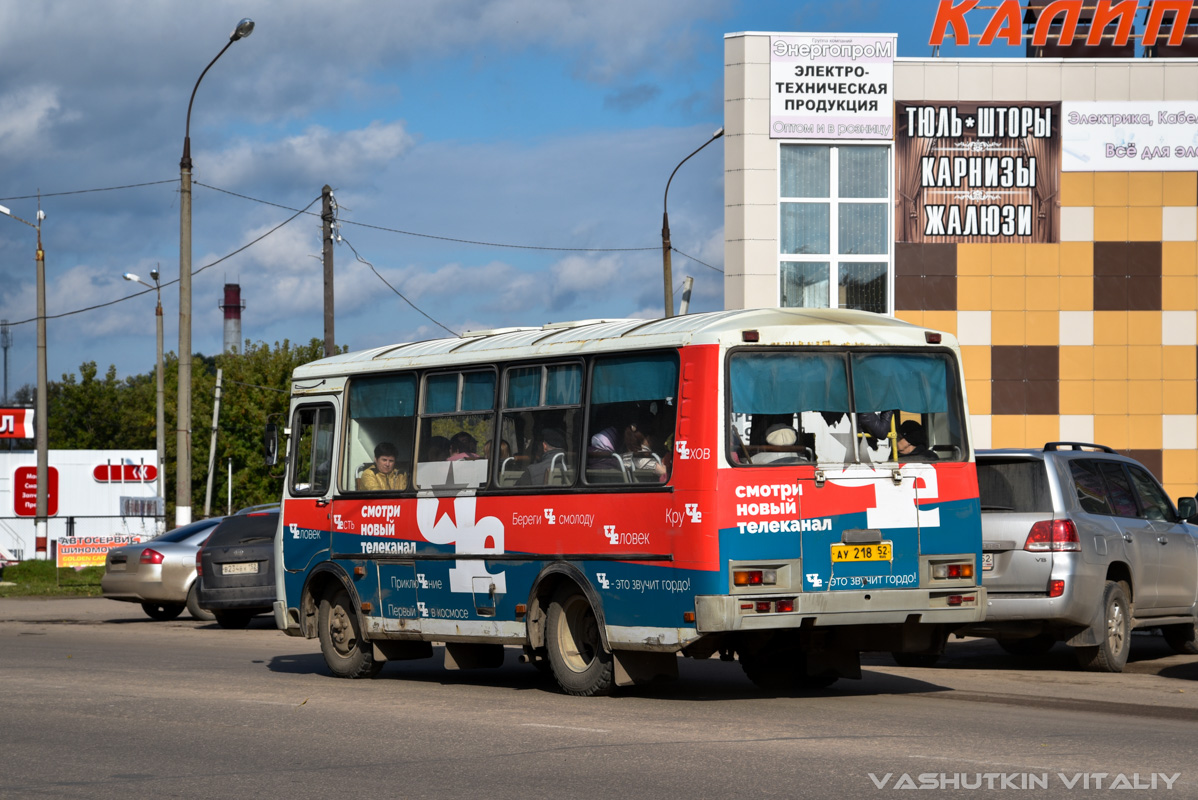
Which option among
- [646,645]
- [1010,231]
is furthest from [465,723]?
[1010,231]

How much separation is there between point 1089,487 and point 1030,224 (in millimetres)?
18154

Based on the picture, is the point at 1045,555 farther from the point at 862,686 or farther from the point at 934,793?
the point at 934,793

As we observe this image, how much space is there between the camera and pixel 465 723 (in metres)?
9.92

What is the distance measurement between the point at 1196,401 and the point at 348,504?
2200 centimetres

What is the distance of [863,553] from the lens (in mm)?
10602

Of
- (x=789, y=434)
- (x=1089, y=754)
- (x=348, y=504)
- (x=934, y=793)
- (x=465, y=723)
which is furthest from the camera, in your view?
(x=348, y=504)

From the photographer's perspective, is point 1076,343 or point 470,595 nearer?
point 470,595

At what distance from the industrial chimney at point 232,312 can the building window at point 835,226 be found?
281 ft

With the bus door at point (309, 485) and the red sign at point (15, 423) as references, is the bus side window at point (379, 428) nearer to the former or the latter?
the bus door at point (309, 485)

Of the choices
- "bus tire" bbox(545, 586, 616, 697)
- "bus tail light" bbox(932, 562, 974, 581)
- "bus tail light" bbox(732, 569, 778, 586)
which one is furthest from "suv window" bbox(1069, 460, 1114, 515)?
"bus tire" bbox(545, 586, 616, 697)

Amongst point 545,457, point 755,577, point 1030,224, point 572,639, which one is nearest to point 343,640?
point 572,639

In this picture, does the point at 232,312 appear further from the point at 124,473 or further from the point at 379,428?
the point at 379,428

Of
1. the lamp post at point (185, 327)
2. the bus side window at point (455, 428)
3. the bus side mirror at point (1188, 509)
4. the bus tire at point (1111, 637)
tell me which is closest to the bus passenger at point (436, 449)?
the bus side window at point (455, 428)

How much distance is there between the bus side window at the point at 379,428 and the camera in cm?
1321
